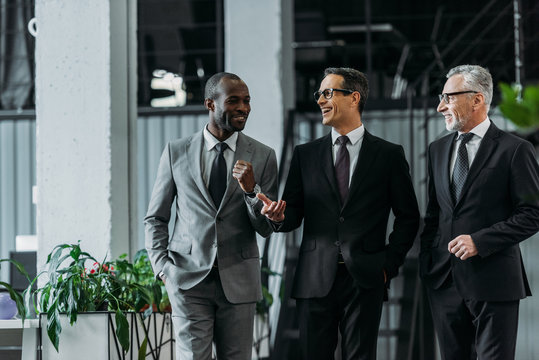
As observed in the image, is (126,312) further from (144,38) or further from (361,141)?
(144,38)

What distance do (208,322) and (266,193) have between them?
56 centimetres

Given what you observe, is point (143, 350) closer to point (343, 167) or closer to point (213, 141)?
point (213, 141)

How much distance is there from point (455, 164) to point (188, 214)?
111 cm

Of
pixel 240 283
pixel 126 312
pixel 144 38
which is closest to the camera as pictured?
pixel 240 283

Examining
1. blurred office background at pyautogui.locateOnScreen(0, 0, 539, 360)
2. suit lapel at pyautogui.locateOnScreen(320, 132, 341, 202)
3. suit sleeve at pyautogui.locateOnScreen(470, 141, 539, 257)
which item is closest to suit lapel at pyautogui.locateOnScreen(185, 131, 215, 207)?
suit lapel at pyautogui.locateOnScreen(320, 132, 341, 202)

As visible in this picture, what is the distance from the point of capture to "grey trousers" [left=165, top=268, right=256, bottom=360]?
2994mm

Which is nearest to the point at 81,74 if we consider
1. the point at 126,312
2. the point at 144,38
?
the point at 126,312

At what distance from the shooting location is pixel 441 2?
10.2m

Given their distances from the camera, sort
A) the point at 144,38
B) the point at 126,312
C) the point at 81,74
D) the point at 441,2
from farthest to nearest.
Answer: the point at 441,2 < the point at 144,38 < the point at 81,74 < the point at 126,312

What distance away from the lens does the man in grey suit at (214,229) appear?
3.01m

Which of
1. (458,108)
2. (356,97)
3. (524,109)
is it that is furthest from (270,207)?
(524,109)

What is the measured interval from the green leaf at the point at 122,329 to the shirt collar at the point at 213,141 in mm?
948

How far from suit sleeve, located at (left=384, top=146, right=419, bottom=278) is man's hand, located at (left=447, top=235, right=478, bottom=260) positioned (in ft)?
0.73

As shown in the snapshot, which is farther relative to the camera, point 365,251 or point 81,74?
point 81,74
